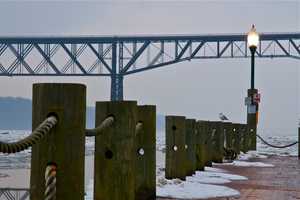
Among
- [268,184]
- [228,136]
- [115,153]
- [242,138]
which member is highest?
[115,153]

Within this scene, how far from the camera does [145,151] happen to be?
5539 mm

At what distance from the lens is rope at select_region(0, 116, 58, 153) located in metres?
Answer: 2.50

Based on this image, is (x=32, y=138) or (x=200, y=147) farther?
(x=200, y=147)

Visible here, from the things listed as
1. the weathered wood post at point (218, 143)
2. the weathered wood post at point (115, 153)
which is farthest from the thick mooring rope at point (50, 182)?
the weathered wood post at point (218, 143)

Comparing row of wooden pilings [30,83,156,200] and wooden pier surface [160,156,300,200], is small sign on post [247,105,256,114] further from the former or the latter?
row of wooden pilings [30,83,156,200]

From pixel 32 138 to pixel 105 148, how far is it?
151 cm

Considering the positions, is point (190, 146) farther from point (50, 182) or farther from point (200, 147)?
point (50, 182)

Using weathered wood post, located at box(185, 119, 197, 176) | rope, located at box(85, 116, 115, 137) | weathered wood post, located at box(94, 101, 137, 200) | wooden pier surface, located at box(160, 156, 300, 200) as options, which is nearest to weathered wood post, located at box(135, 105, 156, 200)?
wooden pier surface, located at box(160, 156, 300, 200)

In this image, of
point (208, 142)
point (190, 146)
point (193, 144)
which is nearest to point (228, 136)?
point (208, 142)

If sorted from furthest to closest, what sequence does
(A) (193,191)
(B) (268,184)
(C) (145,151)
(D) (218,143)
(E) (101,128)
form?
(D) (218,143) < (B) (268,184) < (A) (193,191) < (C) (145,151) < (E) (101,128)

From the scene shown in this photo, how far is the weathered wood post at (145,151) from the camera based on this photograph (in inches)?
214

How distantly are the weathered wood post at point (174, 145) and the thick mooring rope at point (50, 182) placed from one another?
4047mm

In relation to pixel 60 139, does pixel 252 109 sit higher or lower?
higher

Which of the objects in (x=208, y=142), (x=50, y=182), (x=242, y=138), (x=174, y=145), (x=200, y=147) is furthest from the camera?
(x=242, y=138)
